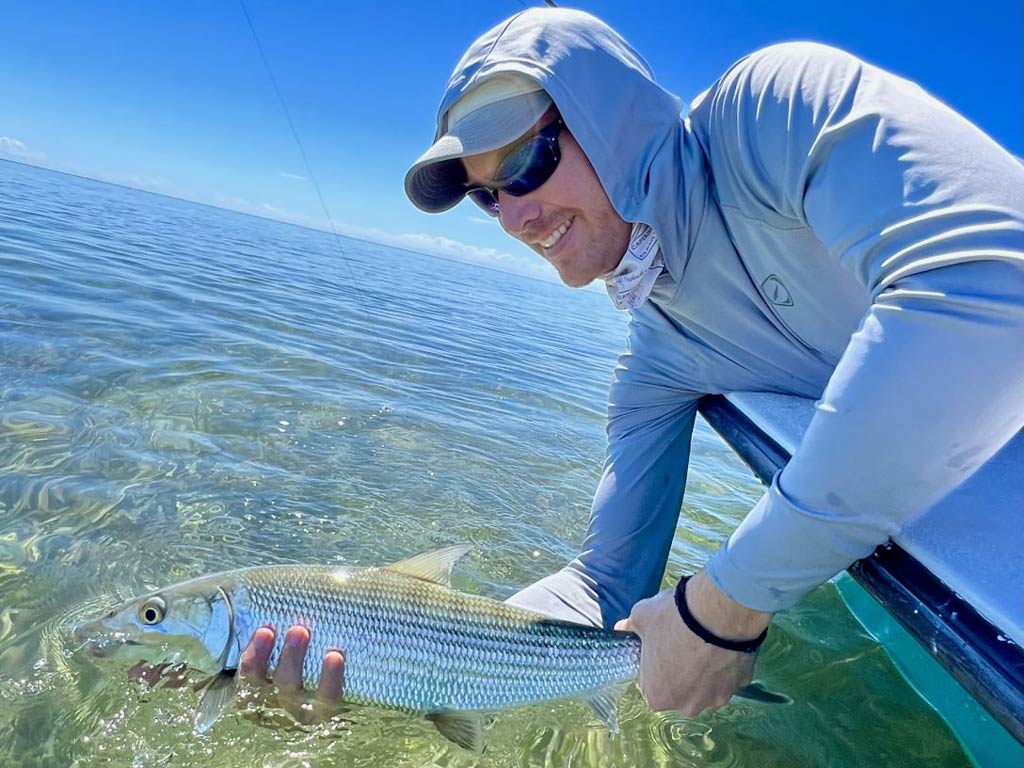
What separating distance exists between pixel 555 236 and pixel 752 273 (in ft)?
2.64

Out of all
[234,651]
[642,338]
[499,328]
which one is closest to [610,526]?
[642,338]

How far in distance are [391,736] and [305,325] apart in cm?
1014

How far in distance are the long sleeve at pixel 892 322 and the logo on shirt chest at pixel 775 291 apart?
2.04 feet

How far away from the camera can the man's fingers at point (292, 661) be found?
246 centimetres

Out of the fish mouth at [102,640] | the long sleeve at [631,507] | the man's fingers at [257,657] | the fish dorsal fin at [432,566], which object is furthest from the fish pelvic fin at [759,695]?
the fish mouth at [102,640]

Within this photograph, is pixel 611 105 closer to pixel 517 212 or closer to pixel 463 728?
pixel 517 212

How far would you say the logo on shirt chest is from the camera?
2402mm

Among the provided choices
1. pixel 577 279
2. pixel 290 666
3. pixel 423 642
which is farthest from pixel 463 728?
pixel 577 279

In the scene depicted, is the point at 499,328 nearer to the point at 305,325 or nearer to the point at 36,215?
the point at 305,325

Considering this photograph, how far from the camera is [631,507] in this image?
3201 mm

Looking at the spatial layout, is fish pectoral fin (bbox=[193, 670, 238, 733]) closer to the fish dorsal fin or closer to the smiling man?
the smiling man

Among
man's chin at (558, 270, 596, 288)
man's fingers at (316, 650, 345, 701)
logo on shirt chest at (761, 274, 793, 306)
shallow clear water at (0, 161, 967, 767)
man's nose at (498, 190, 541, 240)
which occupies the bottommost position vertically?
shallow clear water at (0, 161, 967, 767)

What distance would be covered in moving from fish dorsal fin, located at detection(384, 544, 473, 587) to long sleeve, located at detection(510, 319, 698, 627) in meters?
0.36

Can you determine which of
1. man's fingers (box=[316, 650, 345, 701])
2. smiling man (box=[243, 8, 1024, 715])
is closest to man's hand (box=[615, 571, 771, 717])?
smiling man (box=[243, 8, 1024, 715])
